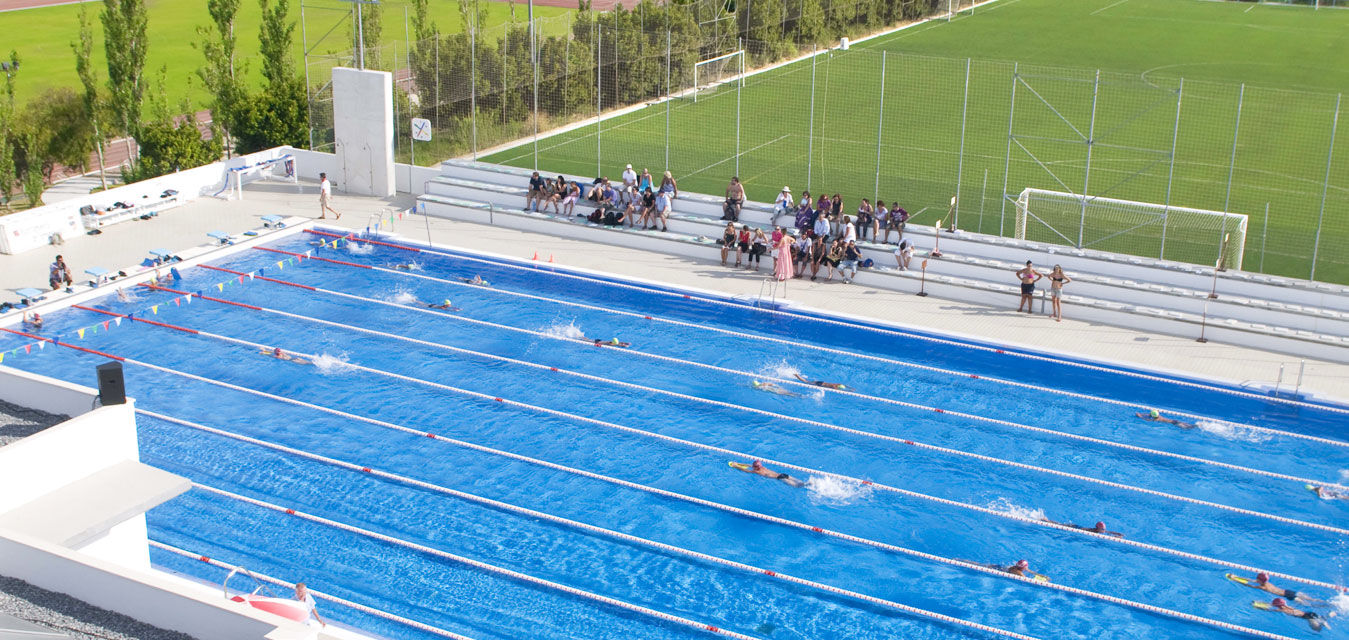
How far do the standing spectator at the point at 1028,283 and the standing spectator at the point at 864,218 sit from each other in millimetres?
3496

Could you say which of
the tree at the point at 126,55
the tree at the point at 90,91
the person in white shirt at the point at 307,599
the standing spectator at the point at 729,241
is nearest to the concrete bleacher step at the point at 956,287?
the standing spectator at the point at 729,241

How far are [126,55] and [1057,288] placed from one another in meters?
22.1

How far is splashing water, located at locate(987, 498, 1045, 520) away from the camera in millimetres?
16134

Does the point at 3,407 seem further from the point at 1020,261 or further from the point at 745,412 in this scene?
the point at 1020,261

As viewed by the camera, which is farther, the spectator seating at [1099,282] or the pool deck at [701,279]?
the spectator seating at [1099,282]

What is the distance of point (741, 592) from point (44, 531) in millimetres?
7516

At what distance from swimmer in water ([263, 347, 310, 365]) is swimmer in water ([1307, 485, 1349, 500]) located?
15.7 m

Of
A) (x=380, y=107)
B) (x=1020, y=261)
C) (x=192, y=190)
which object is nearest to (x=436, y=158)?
(x=380, y=107)

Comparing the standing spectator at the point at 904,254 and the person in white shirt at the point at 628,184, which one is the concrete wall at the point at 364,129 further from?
the standing spectator at the point at 904,254

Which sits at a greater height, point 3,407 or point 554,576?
point 3,407

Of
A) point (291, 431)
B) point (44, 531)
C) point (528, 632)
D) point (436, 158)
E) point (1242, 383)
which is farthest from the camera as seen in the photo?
point (436, 158)

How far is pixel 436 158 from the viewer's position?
103 feet

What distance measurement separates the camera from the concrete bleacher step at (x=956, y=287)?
2122 centimetres

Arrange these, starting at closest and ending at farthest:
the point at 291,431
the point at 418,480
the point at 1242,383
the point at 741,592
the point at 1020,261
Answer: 1. the point at 741,592
2. the point at 418,480
3. the point at 291,431
4. the point at 1242,383
5. the point at 1020,261
